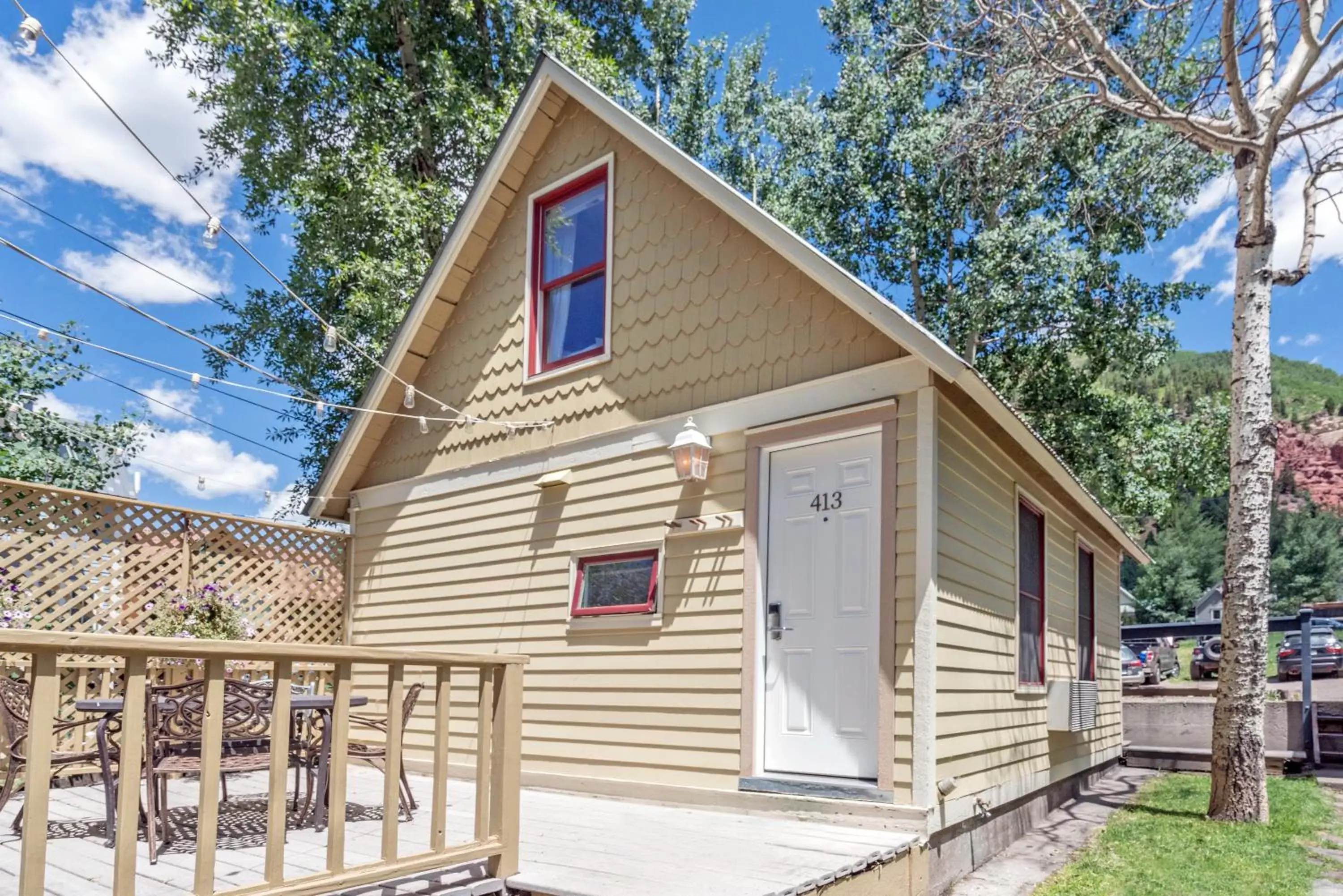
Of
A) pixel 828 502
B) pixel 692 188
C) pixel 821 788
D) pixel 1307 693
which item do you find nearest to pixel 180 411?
pixel 692 188

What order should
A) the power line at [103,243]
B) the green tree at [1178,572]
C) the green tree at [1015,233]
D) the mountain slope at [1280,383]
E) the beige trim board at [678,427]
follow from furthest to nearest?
the mountain slope at [1280,383], the green tree at [1178,572], the green tree at [1015,233], the power line at [103,243], the beige trim board at [678,427]

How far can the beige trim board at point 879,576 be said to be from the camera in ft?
17.2

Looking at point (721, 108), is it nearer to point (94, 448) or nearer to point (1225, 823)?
point (94, 448)

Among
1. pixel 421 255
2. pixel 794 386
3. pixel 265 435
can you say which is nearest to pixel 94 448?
pixel 265 435

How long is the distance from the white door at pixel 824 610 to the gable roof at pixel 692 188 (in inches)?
29.0

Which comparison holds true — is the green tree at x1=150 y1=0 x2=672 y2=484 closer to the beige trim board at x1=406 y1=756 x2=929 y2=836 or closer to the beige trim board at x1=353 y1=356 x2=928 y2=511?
the beige trim board at x1=353 y1=356 x2=928 y2=511

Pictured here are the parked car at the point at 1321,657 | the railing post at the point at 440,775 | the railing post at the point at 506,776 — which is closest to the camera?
the railing post at the point at 440,775

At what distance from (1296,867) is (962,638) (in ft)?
7.86

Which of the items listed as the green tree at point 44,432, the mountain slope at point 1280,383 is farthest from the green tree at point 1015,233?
the mountain slope at point 1280,383

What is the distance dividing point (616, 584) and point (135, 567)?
409 centimetres

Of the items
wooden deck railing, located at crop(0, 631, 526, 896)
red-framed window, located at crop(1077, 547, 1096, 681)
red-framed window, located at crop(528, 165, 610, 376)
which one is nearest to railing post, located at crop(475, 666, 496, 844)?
wooden deck railing, located at crop(0, 631, 526, 896)

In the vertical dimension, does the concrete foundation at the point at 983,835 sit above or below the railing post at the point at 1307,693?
below

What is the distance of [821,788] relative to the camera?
17.6ft

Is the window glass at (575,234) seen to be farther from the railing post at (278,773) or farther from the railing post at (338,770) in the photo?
the railing post at (278,773)
